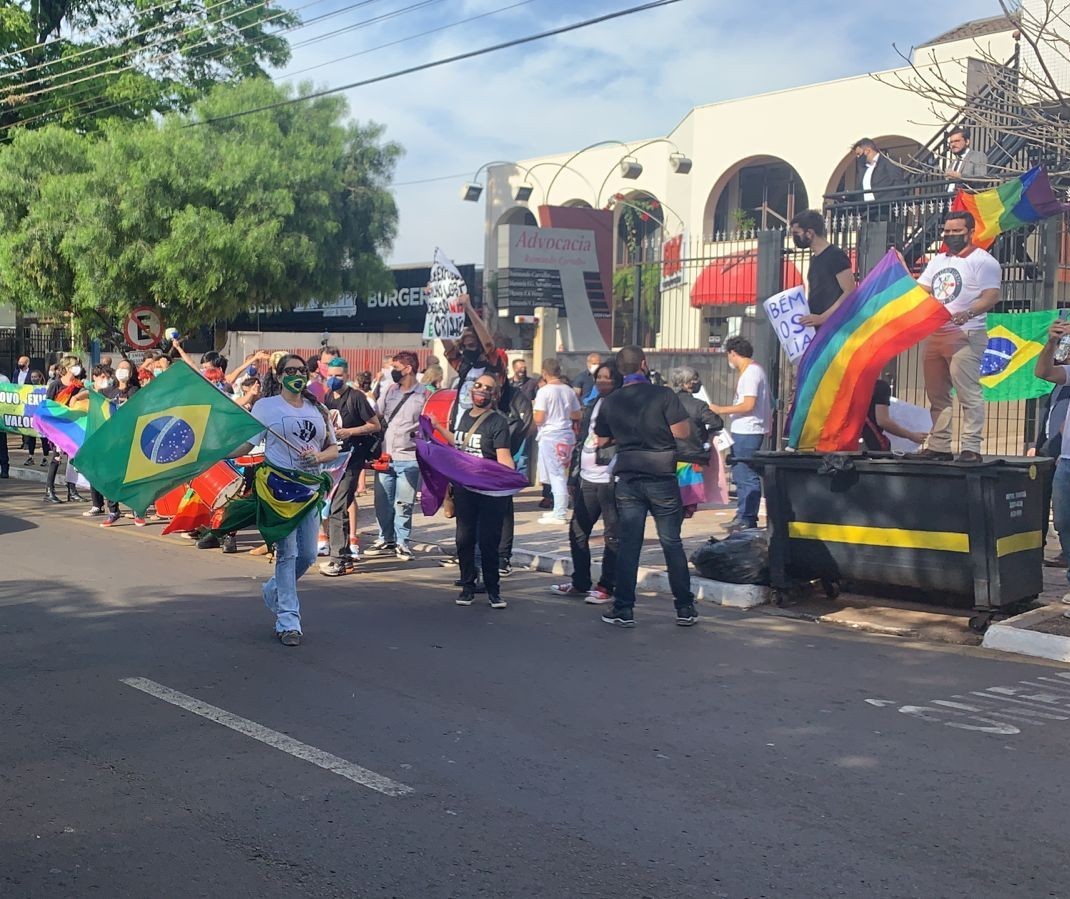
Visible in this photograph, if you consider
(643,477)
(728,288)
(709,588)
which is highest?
(728,288)

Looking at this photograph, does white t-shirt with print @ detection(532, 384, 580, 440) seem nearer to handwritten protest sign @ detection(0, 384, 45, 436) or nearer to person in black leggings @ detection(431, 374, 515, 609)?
person in black leggings @ detection(431, 374, 515, 609)

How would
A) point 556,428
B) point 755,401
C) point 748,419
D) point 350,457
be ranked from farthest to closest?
point 556,428, point 748,419, point 755,401, point 350,457

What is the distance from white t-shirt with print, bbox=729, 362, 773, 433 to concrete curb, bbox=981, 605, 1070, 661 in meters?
4.05

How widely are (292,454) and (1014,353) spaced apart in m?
7.88

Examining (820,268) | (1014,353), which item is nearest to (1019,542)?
(820,268)

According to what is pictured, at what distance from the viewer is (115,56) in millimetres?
26281

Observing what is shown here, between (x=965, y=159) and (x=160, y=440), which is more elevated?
(x=965, y=159)

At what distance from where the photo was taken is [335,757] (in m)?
5.40

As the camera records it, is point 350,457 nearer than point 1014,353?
Yes

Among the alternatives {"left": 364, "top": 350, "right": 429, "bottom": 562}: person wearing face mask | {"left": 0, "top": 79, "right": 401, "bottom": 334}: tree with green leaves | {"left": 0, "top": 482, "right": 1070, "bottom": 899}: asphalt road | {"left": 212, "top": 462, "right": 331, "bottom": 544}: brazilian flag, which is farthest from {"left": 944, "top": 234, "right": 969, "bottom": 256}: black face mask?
{"left": 0, "top": 79, "right": 401, "bottom": 334}: tree with green leaves

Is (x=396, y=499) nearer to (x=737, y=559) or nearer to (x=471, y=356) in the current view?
(x=471, y=356)

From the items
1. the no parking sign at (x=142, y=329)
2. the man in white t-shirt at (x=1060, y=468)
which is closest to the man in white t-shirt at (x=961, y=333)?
the man in white t-shirt at (x=1060, y=468)

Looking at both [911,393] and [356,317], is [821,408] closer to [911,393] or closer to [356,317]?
[911,393]

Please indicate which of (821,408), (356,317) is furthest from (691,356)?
(356,317)
